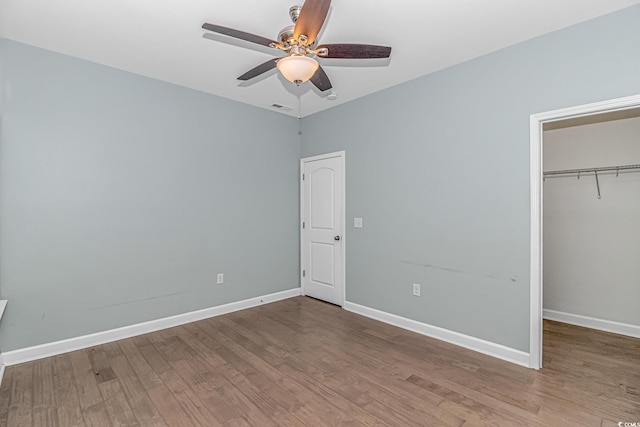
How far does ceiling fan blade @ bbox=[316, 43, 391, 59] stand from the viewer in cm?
197

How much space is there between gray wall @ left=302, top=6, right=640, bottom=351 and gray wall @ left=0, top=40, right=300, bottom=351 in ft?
4.78

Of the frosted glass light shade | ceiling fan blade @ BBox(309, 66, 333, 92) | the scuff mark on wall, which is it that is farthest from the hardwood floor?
ceiling fan blade @ BBox(309, 66, 333, 92)

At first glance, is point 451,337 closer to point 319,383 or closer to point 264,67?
point 319,383

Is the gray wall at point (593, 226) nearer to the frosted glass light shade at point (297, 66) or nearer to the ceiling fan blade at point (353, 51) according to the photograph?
the ceiling fan blade at point (353, 51)

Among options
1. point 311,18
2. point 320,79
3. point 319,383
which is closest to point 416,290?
point 319,383

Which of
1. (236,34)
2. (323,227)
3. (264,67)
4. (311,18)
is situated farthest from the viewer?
(323,227)

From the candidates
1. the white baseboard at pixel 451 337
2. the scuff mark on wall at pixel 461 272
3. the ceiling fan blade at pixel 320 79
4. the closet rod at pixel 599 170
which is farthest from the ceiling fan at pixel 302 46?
the closet rod at pixel 599 170

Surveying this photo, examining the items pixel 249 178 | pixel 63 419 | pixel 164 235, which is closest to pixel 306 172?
pixel 249 178

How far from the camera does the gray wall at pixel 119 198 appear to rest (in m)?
2.69

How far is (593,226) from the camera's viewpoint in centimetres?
344

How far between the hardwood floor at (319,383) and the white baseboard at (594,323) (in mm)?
154

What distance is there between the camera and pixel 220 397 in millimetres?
2223

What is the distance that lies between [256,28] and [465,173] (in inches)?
88.9

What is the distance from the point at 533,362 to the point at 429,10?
2.87 m
